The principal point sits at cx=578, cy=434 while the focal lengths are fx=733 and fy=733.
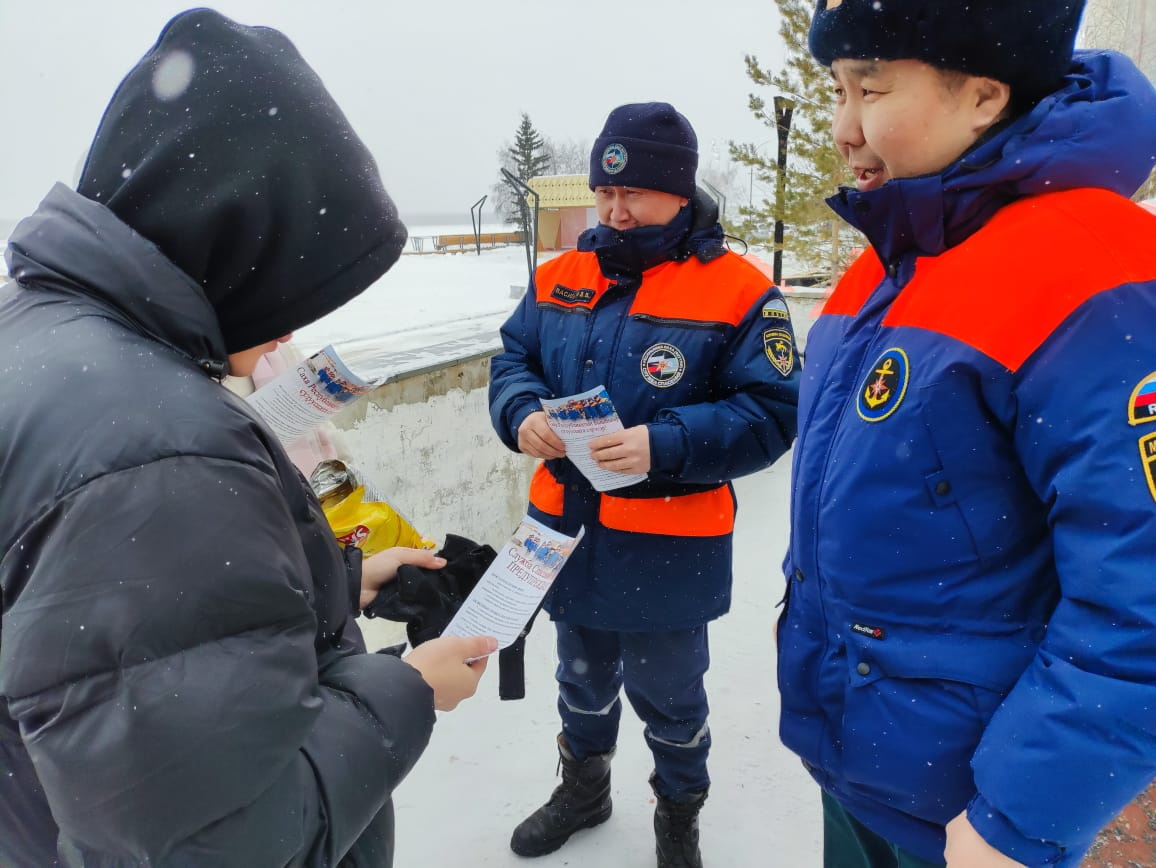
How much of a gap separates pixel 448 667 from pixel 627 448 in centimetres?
88

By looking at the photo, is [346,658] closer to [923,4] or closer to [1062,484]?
[1062,484]

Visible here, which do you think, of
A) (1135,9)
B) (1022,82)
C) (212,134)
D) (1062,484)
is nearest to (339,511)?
(212,134)

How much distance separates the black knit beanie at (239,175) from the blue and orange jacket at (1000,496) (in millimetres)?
823

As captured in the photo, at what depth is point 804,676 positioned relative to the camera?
1.35 meters

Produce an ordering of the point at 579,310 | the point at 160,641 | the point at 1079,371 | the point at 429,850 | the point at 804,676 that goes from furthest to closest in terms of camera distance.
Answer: the point at 429,850, the point at 579,310, the point at 804,676, the point at 1079,371, the point at 160,641

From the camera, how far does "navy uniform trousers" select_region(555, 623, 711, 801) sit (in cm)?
217

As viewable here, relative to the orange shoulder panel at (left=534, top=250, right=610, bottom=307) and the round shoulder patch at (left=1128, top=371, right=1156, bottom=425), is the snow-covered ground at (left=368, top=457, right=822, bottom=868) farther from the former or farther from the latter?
the round shoulder patch at (left=1128, top=371, right=1156, bottom=425)

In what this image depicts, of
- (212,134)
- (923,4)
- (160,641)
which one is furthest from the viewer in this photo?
(923,4)

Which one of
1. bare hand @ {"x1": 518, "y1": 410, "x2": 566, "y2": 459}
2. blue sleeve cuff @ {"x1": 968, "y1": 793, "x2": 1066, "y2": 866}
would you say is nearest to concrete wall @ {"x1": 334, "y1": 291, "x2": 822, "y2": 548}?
bare hand @ {"x1": 518, "y1": 410, "x2": 566, "y2": 459}

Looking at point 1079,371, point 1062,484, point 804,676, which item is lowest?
point 804,676

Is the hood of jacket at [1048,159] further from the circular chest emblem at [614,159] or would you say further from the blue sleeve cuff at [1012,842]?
the circular chest emblem at [614,159]

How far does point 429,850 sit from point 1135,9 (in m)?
15.1

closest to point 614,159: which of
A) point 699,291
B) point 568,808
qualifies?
point 699,291

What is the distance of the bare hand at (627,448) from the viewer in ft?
6.32
